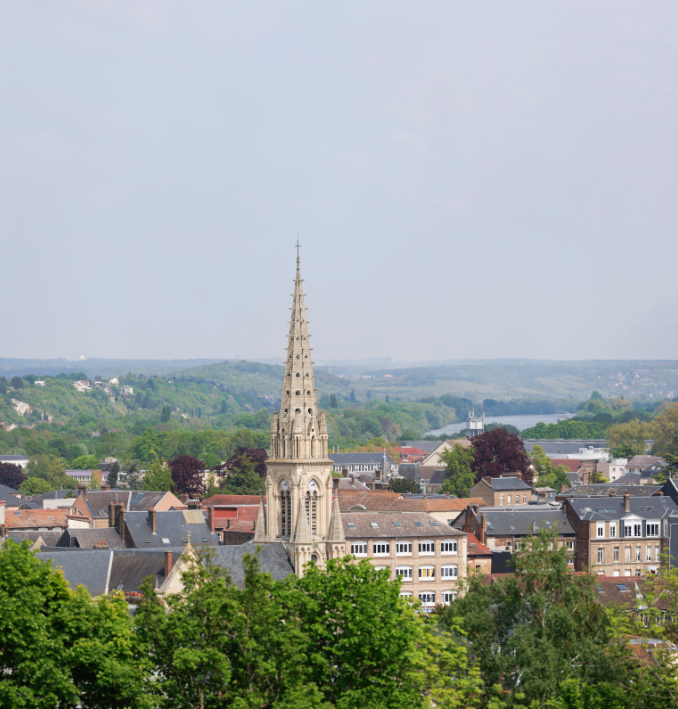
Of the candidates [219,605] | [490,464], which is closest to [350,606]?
[219,605]

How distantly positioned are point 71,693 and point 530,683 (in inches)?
674

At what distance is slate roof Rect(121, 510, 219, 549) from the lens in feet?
307

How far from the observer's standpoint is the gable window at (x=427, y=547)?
91188 mm

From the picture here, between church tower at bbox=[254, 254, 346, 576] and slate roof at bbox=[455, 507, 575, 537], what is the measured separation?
3438cm

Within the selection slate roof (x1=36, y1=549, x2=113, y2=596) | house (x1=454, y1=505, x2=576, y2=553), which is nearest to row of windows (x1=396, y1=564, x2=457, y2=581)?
house (x1=454, y1=505, x2=576, y2=553)

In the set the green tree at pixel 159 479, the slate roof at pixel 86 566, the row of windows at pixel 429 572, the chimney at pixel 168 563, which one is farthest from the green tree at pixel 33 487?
the chimney at pixel 168 563

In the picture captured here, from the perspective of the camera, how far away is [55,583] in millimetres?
43688

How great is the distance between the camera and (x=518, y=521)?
10512 cm

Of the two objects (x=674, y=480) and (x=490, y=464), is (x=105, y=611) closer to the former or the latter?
(x=674, y=480)

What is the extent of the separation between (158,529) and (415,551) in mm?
19546

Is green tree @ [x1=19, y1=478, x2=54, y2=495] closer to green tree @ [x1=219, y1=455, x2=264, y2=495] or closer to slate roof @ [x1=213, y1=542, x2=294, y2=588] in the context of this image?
green tree @ [x1=219, y1=455, x2=264, y2=495]

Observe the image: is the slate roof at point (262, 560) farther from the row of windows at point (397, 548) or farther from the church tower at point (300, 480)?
the row of windows at point (397, 548)

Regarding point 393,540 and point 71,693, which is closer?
point 71,693

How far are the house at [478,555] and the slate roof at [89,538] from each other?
25739 millimetres
